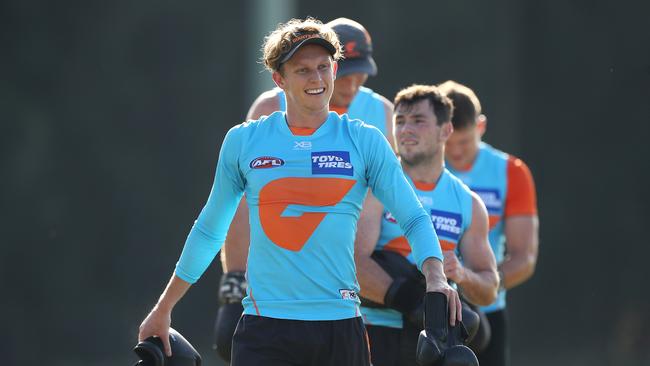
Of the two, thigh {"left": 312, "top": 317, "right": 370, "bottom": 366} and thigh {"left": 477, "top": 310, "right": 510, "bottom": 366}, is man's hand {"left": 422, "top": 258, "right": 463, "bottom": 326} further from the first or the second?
thigh {"left": 477, "top": 310, "right": 510, "bottom": 366}

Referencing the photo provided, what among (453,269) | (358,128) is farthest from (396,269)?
(358,128)

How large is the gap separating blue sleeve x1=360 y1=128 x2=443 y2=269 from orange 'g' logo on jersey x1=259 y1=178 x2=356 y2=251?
0.46 ft

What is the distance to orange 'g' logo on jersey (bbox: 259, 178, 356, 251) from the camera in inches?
148

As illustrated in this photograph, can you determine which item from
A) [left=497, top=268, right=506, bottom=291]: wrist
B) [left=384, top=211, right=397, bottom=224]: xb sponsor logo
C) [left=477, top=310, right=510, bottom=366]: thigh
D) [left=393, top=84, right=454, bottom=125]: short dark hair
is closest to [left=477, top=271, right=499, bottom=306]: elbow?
[left=384, top=211, right=397, bottom=224]: xb sponsor logo

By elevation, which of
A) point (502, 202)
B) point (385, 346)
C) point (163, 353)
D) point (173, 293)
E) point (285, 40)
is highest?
point (285, 40)

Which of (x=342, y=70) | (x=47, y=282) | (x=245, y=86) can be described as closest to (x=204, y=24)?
(x=245, y=86)

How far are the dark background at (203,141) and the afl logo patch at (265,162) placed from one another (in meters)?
5.26

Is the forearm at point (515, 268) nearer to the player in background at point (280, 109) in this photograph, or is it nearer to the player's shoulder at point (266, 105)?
the player in background at point (280, 109)

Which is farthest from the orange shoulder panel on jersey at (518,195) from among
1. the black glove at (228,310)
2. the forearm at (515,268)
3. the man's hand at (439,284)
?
the man's hand at (439,284)

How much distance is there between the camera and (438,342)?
3.64m

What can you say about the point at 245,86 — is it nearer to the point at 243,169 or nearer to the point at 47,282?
the point at 47,282

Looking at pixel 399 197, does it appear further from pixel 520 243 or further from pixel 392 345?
pixel 520 243

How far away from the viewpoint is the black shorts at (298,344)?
12.2 feet

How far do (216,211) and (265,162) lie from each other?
271mm
